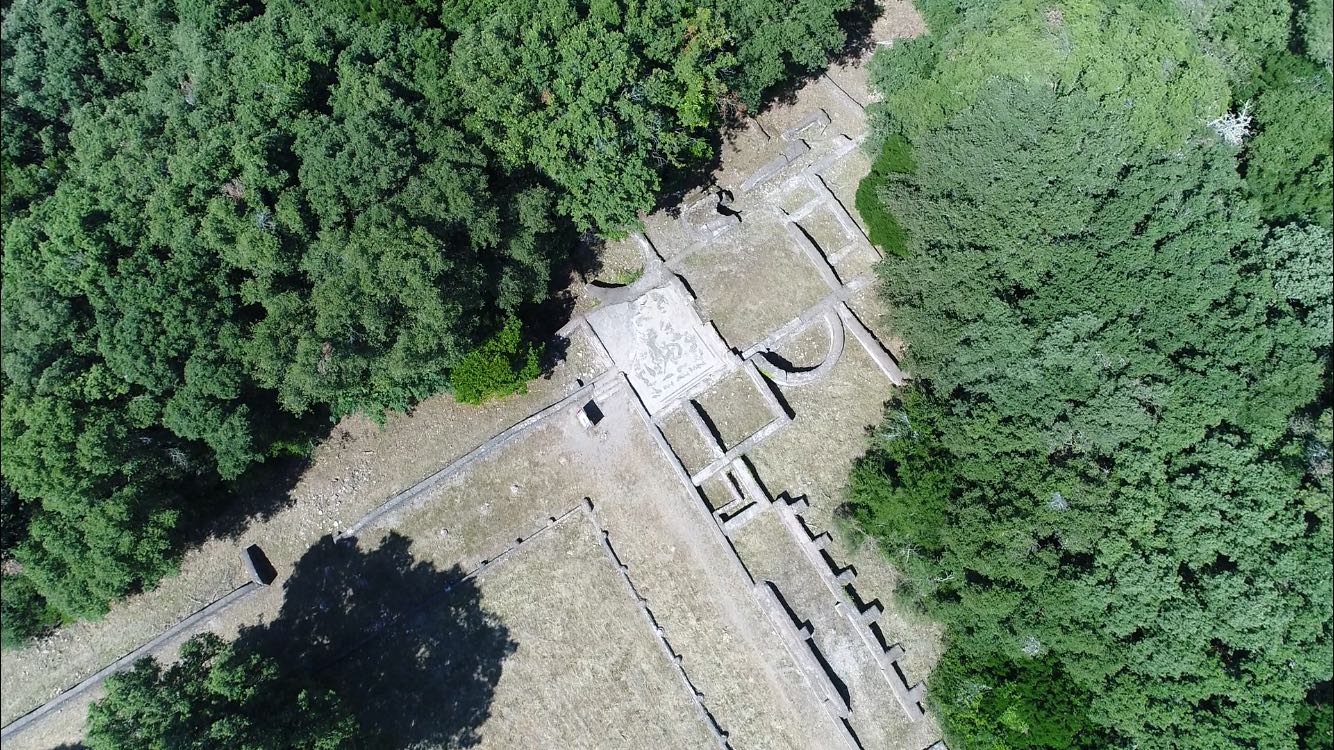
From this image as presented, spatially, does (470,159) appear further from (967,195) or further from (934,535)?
(934,535)

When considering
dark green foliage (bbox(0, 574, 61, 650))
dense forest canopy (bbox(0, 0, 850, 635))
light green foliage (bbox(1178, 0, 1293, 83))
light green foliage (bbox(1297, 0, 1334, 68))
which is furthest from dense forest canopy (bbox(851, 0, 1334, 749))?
dark green foliage (bbox(0, 574, 61, 650))

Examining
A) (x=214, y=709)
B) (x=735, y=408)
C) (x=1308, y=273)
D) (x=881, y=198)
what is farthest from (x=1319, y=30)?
(x=214, y=709)

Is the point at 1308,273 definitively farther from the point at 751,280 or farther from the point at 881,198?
the point at 751,280

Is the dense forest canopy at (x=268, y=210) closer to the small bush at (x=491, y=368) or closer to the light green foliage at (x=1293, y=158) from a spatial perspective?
the small bush at (x=491, y=368)

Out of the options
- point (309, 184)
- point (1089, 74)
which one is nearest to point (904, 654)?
point (1089, 74)

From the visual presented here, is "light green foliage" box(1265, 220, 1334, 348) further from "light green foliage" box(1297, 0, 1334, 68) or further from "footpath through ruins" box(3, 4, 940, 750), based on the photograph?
"footpath through ruins" box(3, 4, 940, 750)

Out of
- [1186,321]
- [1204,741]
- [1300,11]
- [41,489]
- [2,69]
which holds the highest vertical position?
[2,69]
